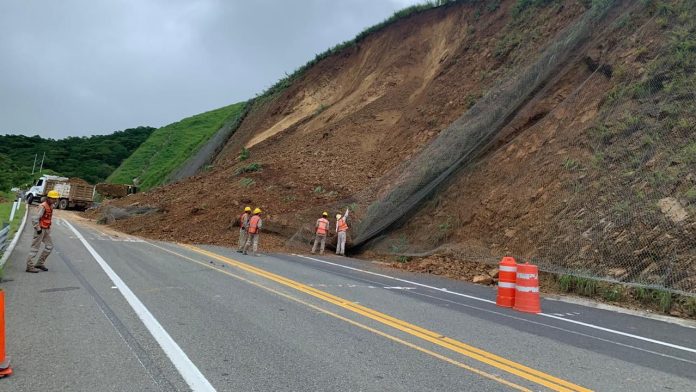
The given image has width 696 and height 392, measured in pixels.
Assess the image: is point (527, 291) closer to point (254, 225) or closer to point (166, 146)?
point (254, 225)

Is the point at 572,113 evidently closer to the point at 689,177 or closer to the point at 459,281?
the point at 689,177

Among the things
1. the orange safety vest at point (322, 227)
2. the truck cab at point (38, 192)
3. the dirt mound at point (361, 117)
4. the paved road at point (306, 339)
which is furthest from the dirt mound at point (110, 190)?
the paved road at point (306, 339)

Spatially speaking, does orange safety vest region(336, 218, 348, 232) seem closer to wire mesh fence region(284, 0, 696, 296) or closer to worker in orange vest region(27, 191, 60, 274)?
wire mesh fence region(284, 0, 696, 296)

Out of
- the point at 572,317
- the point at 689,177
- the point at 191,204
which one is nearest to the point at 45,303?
the point at 572,317

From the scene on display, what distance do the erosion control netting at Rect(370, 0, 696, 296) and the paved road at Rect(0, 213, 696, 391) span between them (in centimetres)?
182

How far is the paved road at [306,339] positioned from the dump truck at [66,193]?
110 feet

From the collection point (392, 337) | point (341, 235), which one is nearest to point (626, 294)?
point (392, 337)

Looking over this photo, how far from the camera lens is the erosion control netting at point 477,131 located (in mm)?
16188

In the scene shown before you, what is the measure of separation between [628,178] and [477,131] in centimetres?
558

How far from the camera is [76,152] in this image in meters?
86.9

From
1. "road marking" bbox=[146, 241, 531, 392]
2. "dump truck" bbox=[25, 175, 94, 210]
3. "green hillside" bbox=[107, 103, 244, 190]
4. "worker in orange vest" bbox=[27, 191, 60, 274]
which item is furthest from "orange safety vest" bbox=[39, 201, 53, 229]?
"green hillside" bbox=[107, 103, 244, 190]

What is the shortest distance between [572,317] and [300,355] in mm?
4831

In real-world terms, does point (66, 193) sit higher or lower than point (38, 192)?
higher

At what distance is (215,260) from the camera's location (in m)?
13.2
